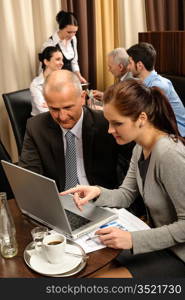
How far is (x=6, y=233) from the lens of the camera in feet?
4.04

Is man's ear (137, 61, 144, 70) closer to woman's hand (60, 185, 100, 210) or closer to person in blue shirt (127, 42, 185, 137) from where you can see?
person in blue shirt (127, 42, 185, 137)

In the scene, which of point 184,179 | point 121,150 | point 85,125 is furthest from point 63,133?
point 184,179

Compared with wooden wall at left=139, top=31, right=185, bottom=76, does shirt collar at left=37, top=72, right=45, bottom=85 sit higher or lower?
lower

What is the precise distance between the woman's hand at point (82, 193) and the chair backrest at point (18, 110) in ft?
4.83

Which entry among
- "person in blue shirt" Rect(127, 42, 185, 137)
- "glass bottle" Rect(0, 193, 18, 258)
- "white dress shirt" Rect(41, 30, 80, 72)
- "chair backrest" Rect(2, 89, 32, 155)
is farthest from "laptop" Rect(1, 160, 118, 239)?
"white dress shirt" Rect(41, 30, 80, 72)

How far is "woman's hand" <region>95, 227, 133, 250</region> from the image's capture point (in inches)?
47.2

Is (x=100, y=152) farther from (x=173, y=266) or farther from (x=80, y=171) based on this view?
(x=173, y=266)

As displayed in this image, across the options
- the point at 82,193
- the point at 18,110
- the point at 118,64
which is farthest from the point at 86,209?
the point at 118,64

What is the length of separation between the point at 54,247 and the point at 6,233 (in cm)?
21

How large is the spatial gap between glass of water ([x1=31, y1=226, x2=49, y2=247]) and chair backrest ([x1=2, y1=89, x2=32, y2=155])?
5.38ft

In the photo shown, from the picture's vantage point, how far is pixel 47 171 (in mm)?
1856

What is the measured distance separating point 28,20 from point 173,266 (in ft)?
9.77

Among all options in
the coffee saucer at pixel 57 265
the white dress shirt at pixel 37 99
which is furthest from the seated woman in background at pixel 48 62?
the coffee saucer at pixel 57 265

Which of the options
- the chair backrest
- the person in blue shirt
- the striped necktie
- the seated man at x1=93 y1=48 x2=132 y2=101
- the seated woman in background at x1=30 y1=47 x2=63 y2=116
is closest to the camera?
the striped necktie
